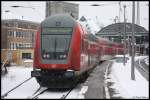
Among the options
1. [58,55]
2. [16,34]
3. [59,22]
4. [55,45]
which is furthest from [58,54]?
[16,34]

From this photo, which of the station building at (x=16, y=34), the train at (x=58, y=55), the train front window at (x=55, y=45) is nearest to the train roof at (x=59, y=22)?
the train at (x=58, y=55)

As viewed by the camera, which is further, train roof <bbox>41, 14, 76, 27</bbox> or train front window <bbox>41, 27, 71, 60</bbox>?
train roof <bbox>41, 14, 76, 27</bbox>

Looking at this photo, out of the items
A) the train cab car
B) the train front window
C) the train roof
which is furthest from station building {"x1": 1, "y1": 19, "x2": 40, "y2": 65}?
the train front window

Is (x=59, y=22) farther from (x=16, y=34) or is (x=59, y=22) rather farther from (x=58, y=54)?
(x=16, y=34)

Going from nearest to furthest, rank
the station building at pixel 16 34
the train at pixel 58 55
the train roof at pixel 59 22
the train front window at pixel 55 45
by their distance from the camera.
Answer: the train at pixel 58 55 → the train front window at pixel 55 45 → the train roof at pixel 59 22 → the station building at pixel 16 34

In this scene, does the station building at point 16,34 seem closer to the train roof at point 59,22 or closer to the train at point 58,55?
the train roof at point 59,22

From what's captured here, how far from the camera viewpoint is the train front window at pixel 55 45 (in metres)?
20.6

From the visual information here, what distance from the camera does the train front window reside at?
67.7ft

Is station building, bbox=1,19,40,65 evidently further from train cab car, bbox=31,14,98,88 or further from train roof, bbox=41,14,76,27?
train cab car, bbox=31,14,98,88

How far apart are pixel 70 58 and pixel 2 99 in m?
4.89

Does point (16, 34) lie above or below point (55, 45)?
above

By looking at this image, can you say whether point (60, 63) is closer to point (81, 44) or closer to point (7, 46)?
point (81, 44)

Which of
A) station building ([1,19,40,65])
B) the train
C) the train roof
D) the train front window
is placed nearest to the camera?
the train

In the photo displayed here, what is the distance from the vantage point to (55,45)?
20.8 metres
